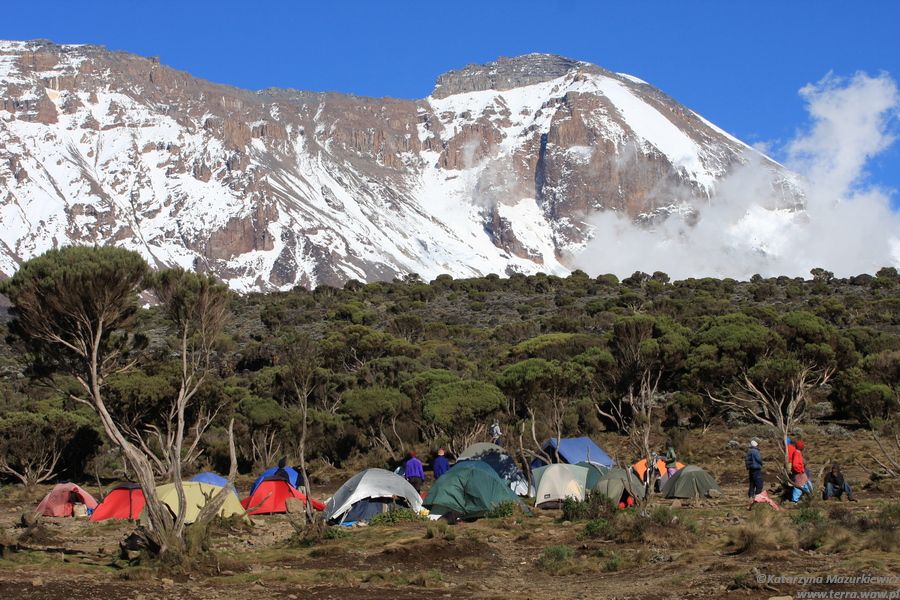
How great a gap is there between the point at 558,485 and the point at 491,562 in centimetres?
826

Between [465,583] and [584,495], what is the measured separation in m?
9.64

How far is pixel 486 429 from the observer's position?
35.2m

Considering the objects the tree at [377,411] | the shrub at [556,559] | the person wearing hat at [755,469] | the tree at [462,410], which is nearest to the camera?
the shrub at [556,559]

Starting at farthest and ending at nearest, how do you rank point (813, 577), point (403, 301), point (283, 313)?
point (403, 301) < point (283, 313) < point (813, 577)

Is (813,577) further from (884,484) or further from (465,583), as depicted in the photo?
(884,484)

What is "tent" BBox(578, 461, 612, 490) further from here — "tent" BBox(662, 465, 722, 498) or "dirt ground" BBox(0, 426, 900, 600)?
"dirt ground" BBox(0, 426, 900, 600)

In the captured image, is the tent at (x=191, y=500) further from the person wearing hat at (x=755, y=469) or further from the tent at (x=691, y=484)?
the person wearing hat at (x=755, y=469)

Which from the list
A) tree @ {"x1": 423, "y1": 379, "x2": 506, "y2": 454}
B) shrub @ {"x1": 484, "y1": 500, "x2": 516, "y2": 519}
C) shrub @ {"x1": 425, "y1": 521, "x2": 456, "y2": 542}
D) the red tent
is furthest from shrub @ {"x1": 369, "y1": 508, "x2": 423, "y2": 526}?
tree @ {"x1": 423, "y1": 379, "x2": 506, "y2": 454}

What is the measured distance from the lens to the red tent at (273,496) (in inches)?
943

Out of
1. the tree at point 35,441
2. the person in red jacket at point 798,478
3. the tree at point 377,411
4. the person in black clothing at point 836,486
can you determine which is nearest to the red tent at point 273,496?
the person in red jacket at point 798,478

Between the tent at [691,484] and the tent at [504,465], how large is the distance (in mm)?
4007

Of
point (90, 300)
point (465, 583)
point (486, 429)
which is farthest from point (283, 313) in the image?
point (465, 583)

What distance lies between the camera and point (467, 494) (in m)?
21.0

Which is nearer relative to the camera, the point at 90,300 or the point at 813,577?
the point at 813,577
